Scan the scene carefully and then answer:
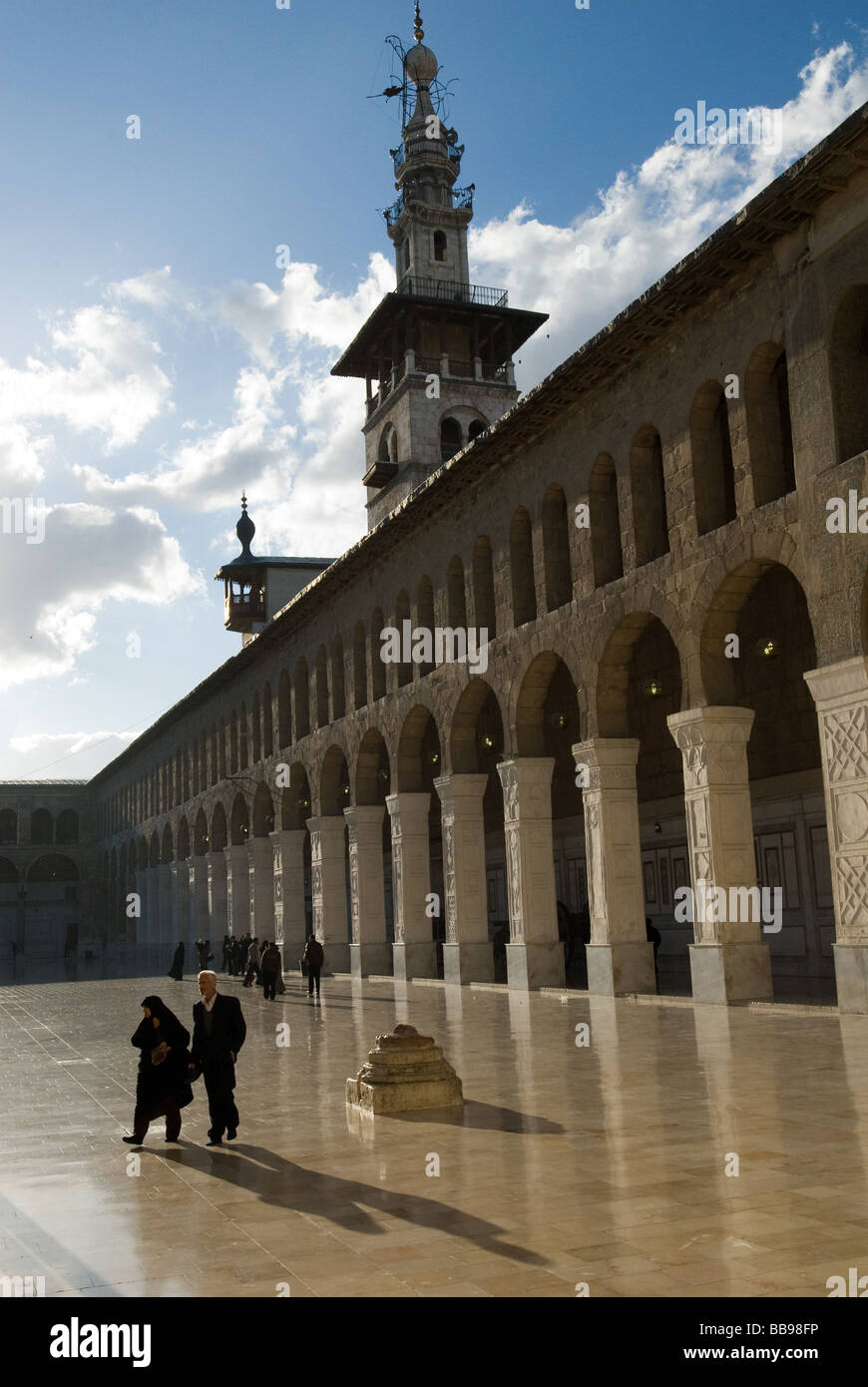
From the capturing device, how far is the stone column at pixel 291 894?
130ft

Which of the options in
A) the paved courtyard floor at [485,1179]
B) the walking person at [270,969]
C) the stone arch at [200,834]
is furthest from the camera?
the stone arch at [200,834]

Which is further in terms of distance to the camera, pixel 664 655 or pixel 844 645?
pixel 664 655

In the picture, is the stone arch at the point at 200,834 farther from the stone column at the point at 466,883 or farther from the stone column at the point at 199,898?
the stone column at the point at 466,883

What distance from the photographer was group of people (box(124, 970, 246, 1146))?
30.8 ft

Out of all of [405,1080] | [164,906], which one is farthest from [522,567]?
[164,906]

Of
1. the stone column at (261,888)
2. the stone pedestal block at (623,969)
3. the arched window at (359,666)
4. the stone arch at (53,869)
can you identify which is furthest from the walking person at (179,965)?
the stone arch at (53,869)

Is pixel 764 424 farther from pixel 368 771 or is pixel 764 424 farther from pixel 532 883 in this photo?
pixel 368 771

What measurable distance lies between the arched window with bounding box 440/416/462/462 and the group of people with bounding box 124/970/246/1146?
40.1 m

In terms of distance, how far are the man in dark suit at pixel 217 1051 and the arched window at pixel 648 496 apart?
1259cm

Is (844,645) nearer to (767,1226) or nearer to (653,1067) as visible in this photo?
(653,1067)

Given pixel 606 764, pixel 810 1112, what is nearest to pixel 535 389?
pixel 606 764

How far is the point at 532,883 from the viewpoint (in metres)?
24.0
